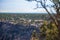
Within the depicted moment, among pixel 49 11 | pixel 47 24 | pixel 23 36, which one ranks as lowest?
pixel 23 36

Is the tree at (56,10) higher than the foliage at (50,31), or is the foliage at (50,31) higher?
the tree at (56,10)

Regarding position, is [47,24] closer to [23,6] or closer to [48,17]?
[48,17]

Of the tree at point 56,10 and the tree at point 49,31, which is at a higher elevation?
the tree at point 56,10

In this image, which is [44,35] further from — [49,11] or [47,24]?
[49,11]

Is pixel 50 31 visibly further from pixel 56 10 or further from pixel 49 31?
pixel 56 10

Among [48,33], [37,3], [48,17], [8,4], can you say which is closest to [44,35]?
[48,33]

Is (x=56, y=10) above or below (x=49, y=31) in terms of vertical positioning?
above

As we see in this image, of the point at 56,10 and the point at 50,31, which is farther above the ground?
the point at 56,10

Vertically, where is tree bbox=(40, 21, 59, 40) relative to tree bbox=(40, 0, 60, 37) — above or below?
below

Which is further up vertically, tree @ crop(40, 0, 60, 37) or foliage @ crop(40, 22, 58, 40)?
tree @ crop(40, 0, 60, 37)

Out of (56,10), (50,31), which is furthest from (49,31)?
(56,10)

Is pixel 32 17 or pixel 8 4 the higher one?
pixel 8 4
